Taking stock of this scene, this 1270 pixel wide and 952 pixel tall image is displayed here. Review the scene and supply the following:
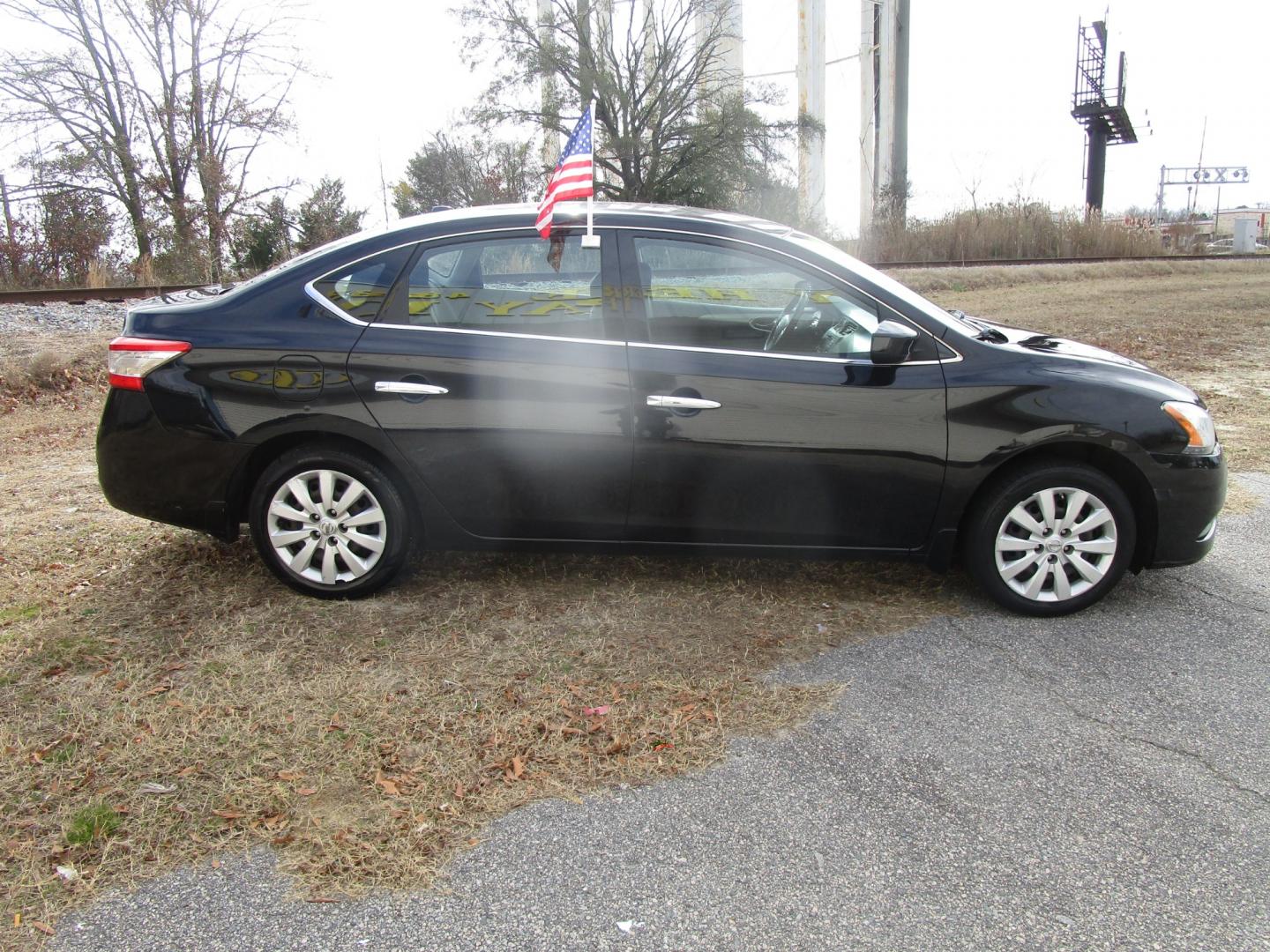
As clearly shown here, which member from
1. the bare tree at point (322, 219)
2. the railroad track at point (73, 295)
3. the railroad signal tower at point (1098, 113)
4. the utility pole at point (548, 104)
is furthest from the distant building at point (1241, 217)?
the railroad track at point (73, 295)

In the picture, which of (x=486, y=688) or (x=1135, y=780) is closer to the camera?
(x=1135, y=780)

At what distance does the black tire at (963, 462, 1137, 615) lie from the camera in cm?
416

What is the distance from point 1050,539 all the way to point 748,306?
63.5 inches

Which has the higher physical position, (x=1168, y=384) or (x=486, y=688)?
(x=1168, y=384)

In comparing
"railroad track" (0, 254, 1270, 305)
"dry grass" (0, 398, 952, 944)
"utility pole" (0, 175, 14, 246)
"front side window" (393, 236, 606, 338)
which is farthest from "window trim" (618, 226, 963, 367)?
"utility pole" (0, 175, 14, 246)

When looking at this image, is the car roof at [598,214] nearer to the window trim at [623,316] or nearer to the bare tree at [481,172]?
the window trim at [623,316]

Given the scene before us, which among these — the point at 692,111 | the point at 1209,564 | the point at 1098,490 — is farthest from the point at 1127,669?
the point at 692,111

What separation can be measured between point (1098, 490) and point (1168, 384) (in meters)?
0.65

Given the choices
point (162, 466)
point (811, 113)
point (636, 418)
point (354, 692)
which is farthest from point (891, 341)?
point (811, 113)

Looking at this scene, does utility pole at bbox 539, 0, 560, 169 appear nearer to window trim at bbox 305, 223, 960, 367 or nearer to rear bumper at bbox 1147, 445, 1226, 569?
window trim at bbox 305, 223, 960, 367

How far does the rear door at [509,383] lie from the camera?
162 inches

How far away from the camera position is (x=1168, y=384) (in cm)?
436

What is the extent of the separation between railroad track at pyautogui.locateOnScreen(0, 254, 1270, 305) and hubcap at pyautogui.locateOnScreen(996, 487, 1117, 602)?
743 centimetres

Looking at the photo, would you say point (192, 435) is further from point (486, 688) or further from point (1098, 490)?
point (1098, 490)
